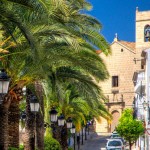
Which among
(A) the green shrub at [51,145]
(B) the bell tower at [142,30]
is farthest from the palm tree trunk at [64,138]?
(B) the bell tower at [142,30]

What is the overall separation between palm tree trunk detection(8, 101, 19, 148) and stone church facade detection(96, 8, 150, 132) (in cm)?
5380

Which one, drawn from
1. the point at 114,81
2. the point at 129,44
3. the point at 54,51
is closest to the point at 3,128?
the point at 54,51

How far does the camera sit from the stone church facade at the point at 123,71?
72.5 meters

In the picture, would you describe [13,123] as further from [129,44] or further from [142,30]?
[129,44]

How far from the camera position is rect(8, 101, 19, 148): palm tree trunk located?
18.1 meters

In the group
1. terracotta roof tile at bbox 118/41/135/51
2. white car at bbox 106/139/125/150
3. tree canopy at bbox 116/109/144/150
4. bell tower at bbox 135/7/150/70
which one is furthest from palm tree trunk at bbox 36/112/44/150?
terracotta roof tile at bbox 118/41/135/51

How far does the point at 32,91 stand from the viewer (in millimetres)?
18922

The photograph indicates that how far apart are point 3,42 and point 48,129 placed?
49.4 ft

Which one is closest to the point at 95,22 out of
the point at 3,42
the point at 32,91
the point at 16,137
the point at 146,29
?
the point at 32,91

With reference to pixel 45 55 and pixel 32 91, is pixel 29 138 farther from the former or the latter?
pixel 45 55

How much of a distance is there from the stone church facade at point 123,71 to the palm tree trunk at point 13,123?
53801 mm

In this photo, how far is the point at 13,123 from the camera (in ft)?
60.1

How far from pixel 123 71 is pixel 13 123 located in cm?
5886

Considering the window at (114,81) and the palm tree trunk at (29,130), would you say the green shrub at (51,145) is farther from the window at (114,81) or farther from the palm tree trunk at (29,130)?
the window at (114,81)
